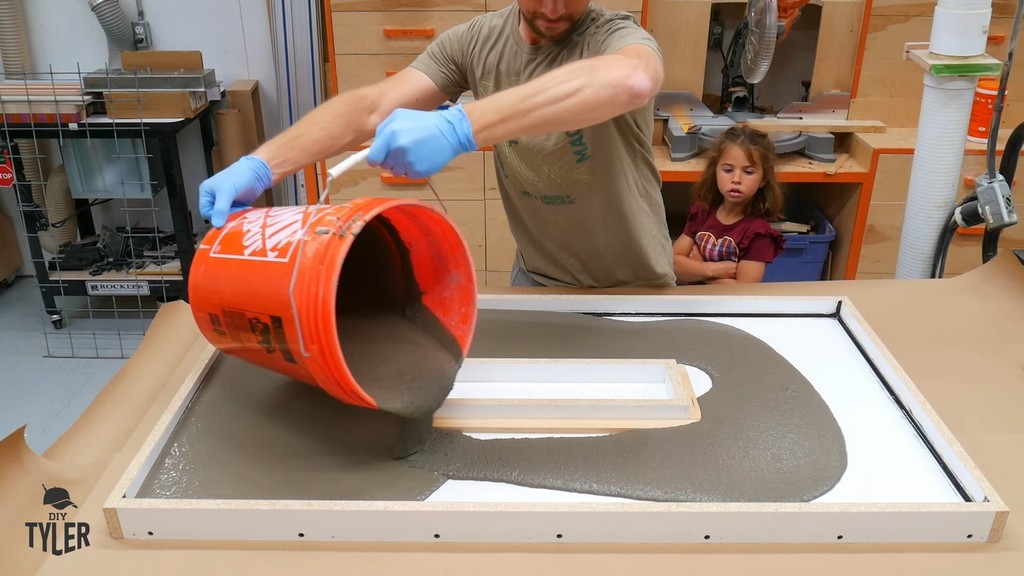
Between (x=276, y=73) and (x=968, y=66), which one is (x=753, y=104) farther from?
(x=276, y=73)

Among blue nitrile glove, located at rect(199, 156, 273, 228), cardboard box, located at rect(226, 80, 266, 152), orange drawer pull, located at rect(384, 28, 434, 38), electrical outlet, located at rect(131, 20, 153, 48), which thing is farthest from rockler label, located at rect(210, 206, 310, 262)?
electrical outlet, located at rect(131, 20, 153, 48)

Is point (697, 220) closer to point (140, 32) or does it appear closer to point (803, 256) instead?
point (803, 256)

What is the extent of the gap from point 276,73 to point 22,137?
34.7 inches

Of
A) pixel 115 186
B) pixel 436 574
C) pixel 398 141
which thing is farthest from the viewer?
pixel 115 186

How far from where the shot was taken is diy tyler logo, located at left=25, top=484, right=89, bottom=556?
3.38ft

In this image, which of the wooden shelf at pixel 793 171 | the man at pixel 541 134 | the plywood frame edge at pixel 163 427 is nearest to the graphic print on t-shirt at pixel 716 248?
the wooden shelf at pixel 793 171

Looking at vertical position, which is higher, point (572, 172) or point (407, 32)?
point (407, 32)

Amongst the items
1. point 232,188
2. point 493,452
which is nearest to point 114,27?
point 232,188

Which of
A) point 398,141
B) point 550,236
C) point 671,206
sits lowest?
point 671,206

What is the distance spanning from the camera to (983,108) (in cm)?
259

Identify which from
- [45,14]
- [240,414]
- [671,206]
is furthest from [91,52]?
[240,414]

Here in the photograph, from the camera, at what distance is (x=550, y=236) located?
1622 millimetres

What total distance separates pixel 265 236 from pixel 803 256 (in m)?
2.28

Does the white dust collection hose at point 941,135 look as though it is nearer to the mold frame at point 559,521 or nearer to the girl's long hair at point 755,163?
the girl's long hair at point 755,163
